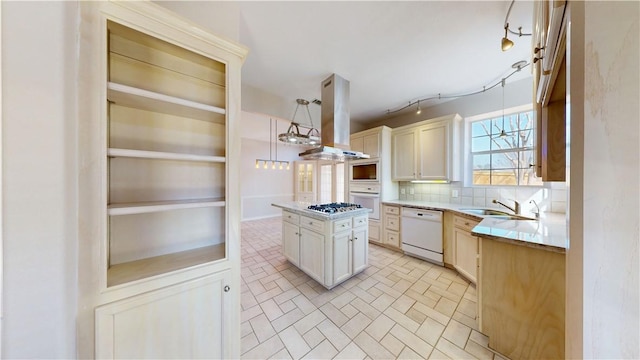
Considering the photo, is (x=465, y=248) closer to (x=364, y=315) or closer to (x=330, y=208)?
(x=364, y=315)

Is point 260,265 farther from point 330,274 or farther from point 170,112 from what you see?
point 170,112

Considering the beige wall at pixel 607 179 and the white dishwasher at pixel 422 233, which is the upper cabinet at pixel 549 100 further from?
the white dishwasher at pixel 422 233

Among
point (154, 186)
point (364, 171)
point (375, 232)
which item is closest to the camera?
point (154, 186)

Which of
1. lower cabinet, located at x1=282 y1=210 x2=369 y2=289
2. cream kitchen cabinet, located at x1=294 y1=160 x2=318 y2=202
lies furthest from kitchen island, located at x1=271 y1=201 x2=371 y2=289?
cream kitchen cabinet, located at x1=294 y1=160 x2=318 y2=202

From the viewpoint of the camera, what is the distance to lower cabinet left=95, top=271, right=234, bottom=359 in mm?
897

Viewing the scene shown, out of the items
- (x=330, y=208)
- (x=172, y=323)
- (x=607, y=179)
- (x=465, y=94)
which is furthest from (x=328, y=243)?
(x=465, y=94)

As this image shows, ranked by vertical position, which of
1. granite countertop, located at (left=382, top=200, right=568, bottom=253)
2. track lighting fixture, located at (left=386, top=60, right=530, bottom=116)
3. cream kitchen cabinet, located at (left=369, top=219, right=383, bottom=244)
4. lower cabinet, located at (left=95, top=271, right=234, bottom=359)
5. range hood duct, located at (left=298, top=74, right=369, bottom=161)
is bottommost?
cream kitchen cabinet, located at (left=369, top=219, right=383, bottom=244)

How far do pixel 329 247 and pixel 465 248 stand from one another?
5.76ft

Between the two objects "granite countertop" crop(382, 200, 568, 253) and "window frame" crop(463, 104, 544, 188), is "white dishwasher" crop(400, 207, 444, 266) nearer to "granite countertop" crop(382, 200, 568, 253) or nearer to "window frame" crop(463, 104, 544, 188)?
"window frame" crop(463, 104, 544, 188)

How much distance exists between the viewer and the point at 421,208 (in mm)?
3014

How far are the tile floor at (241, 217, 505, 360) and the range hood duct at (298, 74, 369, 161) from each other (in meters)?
1.66

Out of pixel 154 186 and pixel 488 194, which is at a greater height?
pixel 154 186

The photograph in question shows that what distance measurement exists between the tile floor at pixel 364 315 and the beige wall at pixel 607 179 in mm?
1433

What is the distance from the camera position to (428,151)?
3.27 m
